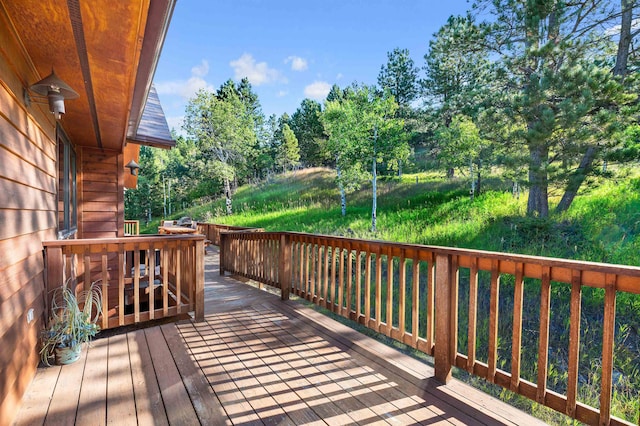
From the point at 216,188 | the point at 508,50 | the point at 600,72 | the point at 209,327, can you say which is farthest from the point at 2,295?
the point at 216,188

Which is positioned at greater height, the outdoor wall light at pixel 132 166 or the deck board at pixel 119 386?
the outdoor wall light at pixel 132 166

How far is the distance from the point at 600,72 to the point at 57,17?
880 centimetres

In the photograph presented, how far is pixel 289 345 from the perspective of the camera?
113 inches

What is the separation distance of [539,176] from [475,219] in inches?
90.6

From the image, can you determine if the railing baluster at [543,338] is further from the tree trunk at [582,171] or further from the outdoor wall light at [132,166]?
the outdoor wall light at [132,166]

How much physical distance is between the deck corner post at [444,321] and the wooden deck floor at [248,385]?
0.11 meters

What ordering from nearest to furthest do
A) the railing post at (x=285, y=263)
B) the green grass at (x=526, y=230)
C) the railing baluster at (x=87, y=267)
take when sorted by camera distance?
the railing baluster at (x=87, y=267), the green grass at (x=526, y=230), the railing post at (x=285, y=263)

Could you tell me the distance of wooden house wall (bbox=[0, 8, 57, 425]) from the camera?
174cm

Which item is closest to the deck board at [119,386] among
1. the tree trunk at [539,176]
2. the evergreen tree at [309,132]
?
the tree trunk at [539,176]

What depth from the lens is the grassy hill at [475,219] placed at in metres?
6.95

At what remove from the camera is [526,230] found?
25.1 ft

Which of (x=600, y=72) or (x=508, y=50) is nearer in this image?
(x=600, y=72)

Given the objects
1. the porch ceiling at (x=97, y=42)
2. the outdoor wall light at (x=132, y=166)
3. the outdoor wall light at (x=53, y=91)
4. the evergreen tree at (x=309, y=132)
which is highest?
the evergreen tree at (x=309, y=132)

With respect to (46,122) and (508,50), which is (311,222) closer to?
(508,50)
